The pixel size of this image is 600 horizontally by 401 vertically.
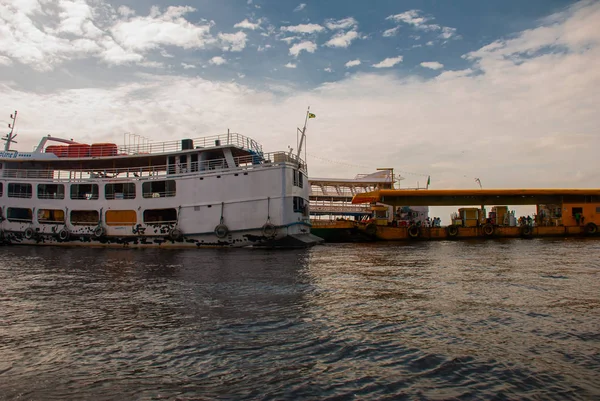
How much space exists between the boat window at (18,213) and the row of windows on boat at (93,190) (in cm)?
109

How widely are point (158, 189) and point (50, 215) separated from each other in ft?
34.5

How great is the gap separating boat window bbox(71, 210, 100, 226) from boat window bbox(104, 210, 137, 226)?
1.55 m

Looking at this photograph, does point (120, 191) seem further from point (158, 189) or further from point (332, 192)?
point (332, 192)

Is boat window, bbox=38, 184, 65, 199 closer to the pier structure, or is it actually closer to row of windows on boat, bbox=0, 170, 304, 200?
row of windows on boat, bbox=0, 170, 304, 200

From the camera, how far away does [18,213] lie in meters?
34.3

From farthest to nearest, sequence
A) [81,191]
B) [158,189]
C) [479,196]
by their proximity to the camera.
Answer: [479,196], [81,191], [158,189]

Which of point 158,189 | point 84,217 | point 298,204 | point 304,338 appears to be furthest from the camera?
point 84,217

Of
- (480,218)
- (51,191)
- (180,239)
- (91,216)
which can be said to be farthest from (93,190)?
(480,218)

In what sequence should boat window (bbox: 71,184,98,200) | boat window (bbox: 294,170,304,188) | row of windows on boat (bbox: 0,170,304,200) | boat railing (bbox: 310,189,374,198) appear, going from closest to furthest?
boat window (bbox: 294,170,304,188) < row of windows on boat (bbox: 0,170,304,200) < boat window (bbox: 71,184,98,200) < boat railing (bbox: 310,189,374,198)

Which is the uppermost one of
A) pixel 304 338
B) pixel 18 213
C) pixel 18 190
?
pixel 18 190

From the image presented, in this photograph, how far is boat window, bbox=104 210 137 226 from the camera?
1228 inches

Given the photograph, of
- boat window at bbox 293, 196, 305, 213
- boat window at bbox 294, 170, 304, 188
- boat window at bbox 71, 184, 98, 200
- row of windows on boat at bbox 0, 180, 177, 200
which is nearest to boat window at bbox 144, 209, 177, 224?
row of windows on boat at bbox 0, 180, 177, 200

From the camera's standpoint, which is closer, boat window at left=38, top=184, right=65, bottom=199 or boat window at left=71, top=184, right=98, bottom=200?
boat window at left=71, top=184, right=98, bottom=200

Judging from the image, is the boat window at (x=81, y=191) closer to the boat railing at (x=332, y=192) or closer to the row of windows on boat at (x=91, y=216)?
the row of windows on boat at (x=91, y=216)
